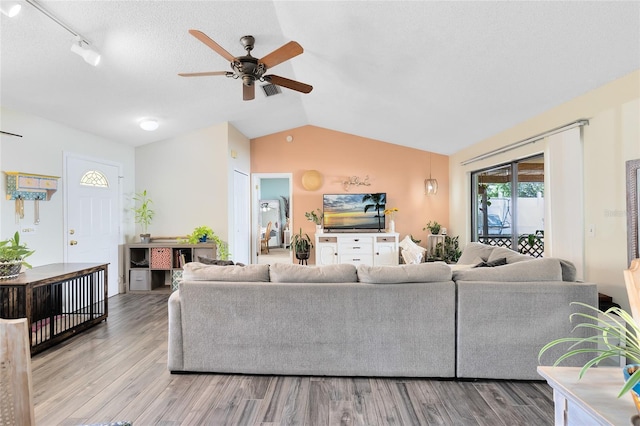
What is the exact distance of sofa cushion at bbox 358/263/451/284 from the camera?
2621mm

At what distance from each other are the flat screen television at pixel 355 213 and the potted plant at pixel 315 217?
21 cm

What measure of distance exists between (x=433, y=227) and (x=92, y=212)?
578cm

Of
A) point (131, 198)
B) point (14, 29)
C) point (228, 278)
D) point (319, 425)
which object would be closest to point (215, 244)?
point (131, 198)

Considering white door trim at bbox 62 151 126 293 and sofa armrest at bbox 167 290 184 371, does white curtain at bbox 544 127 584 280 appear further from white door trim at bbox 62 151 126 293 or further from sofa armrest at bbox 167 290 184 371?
white door trim at bbox 62 151 126 293

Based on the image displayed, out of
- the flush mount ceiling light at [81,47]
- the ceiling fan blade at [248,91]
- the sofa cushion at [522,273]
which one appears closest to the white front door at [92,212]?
the flush mount ceiling light at [81,47]

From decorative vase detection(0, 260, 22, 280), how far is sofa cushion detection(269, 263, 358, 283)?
2368mm

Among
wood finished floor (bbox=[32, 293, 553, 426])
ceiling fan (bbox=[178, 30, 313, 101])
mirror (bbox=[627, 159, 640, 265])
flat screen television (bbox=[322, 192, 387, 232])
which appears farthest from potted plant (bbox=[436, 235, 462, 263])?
ceiling fan (bbox=[178, 30, 313, 101])

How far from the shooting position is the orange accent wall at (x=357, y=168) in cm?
720

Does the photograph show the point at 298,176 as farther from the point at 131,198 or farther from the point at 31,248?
the point at 31,248

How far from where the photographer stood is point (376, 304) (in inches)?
103

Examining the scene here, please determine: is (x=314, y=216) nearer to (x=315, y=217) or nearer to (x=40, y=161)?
(x=315, y=217)

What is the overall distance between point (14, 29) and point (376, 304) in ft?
11.1

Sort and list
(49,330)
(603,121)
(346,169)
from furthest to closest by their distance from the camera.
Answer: (346,169)
(49,330)
(603,121)

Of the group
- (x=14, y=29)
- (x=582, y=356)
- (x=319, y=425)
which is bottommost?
(x=319, y=425)
